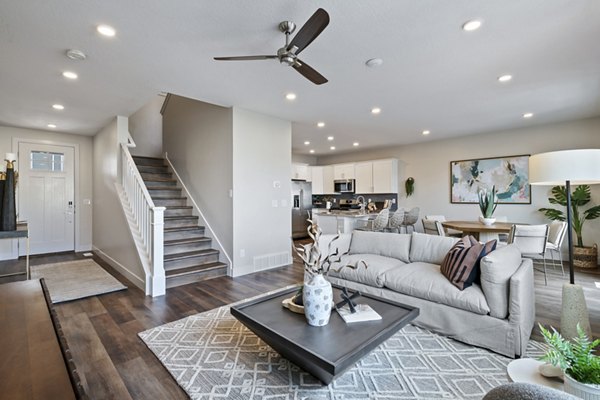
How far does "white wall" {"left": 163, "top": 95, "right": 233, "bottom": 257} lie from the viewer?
458cm

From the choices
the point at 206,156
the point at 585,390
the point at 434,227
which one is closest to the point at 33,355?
the point at 585,390

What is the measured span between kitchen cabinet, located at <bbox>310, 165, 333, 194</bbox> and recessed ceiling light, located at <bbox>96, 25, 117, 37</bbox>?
7.29 metres

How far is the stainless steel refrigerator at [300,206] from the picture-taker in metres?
8.43

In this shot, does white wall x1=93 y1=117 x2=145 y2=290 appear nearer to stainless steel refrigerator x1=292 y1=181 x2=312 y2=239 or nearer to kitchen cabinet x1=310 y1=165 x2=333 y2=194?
stainless steel refrigerator x1=292 y1=181 x2=312 y2=239

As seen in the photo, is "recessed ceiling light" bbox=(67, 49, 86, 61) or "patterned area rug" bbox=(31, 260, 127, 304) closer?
"recessed ceiling light" bbox=(67, 49, 86, 61)

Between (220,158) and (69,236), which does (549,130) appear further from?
(69,236)

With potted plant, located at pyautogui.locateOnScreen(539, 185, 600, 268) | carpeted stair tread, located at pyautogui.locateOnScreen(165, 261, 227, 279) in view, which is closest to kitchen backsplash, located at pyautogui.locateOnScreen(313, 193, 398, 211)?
potted plant, located at pyautogui.locateOnScreen(539, 185, 600, 268)

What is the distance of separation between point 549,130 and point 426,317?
5.37m

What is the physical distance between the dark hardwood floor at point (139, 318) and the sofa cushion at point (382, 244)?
3.62 ft

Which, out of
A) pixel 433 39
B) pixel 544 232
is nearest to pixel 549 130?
pixel 544 232

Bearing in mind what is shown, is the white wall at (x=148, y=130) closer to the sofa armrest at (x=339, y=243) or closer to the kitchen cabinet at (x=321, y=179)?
the kitchen cabinet at (x=321, y=179)

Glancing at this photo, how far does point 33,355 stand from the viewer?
0.88 meters

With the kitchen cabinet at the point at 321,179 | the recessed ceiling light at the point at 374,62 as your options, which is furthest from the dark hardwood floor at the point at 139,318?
the kitchen cabinet at the point at 321,179

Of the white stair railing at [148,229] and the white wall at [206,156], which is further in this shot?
the white wall at [206,156]
